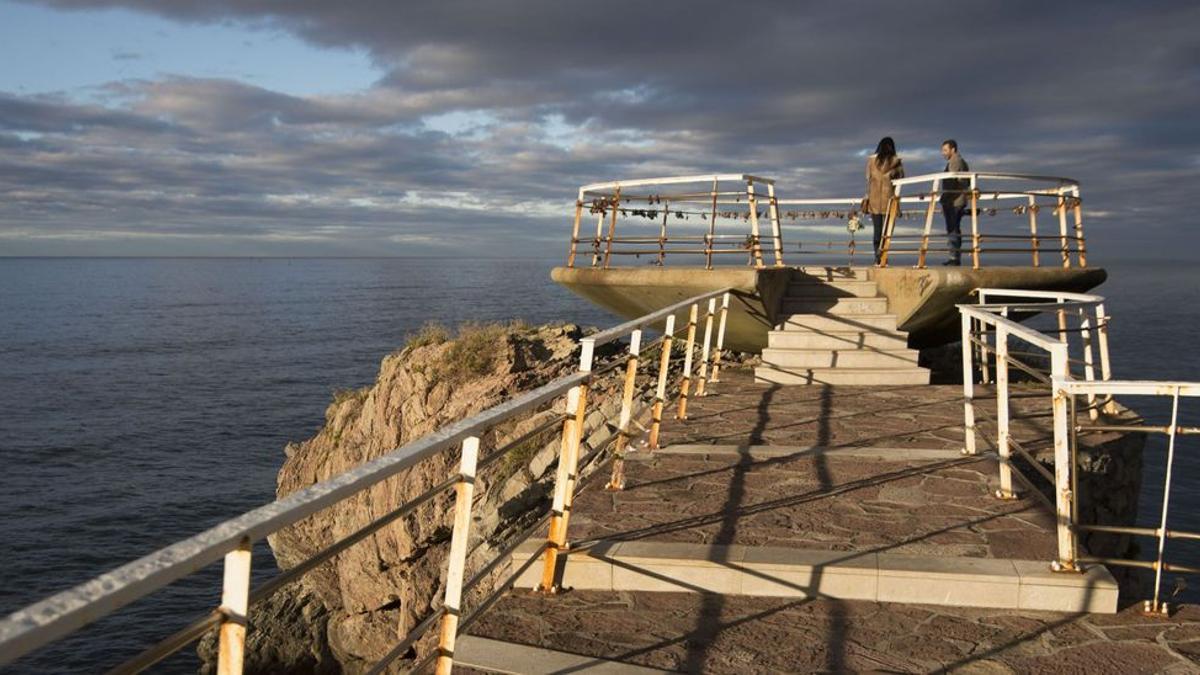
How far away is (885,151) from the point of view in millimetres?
13953

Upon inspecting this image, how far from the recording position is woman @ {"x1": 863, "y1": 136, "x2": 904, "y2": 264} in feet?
45.6

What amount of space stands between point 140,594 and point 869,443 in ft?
23.3

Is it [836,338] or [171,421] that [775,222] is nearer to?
[836,338]

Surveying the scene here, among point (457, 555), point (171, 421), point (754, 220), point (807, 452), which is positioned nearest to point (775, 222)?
point (754, 220)

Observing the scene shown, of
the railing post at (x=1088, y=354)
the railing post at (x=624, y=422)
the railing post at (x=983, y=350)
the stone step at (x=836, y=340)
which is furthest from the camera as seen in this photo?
the stone step at (x=836, y=340)

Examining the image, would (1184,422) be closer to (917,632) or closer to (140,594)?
(917,632)

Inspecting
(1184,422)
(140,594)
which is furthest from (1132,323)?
(140,594)

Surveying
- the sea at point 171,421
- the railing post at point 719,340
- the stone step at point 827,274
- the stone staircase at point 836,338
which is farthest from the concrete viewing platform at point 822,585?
the sea at point 171,421

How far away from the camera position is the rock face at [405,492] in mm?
11570

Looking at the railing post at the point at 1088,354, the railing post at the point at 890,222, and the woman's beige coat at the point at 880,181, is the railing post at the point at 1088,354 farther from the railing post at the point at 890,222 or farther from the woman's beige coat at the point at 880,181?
the woman's beige coat at the point at 880,181

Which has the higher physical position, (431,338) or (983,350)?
(983,350)

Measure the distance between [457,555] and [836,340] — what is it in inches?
382

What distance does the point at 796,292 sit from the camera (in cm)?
1358

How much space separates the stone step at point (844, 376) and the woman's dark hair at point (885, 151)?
12.2 feet
